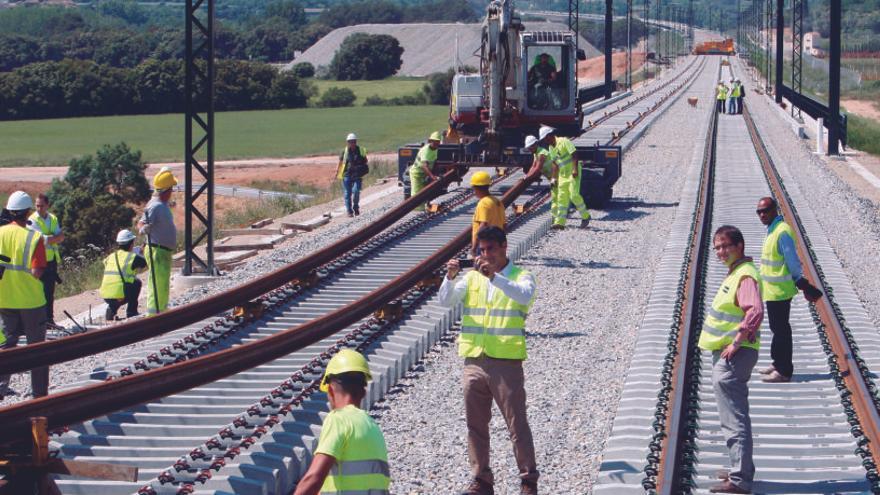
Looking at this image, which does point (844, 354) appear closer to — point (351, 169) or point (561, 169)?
point (561, 169)

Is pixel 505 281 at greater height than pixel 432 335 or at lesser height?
greater

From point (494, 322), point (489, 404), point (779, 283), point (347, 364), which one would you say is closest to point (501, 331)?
point (494, 322)

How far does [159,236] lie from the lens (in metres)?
14.5

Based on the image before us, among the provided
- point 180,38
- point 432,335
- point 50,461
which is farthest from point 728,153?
point 180,38

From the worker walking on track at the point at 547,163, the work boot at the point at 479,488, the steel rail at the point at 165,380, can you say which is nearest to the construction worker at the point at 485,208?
the steel rail at the point at 165,380

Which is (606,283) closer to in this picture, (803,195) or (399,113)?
(803,195)

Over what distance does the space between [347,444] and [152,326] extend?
23.9 ft

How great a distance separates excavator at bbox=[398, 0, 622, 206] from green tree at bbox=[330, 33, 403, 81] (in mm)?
135453

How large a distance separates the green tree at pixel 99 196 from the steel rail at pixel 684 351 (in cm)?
1839

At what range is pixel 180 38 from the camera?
164875 millimetres

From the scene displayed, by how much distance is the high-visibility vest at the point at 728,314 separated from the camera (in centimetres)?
920

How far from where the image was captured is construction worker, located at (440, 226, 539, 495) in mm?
8484

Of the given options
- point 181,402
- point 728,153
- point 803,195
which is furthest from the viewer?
point 728,153

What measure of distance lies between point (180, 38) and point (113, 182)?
122 meters
